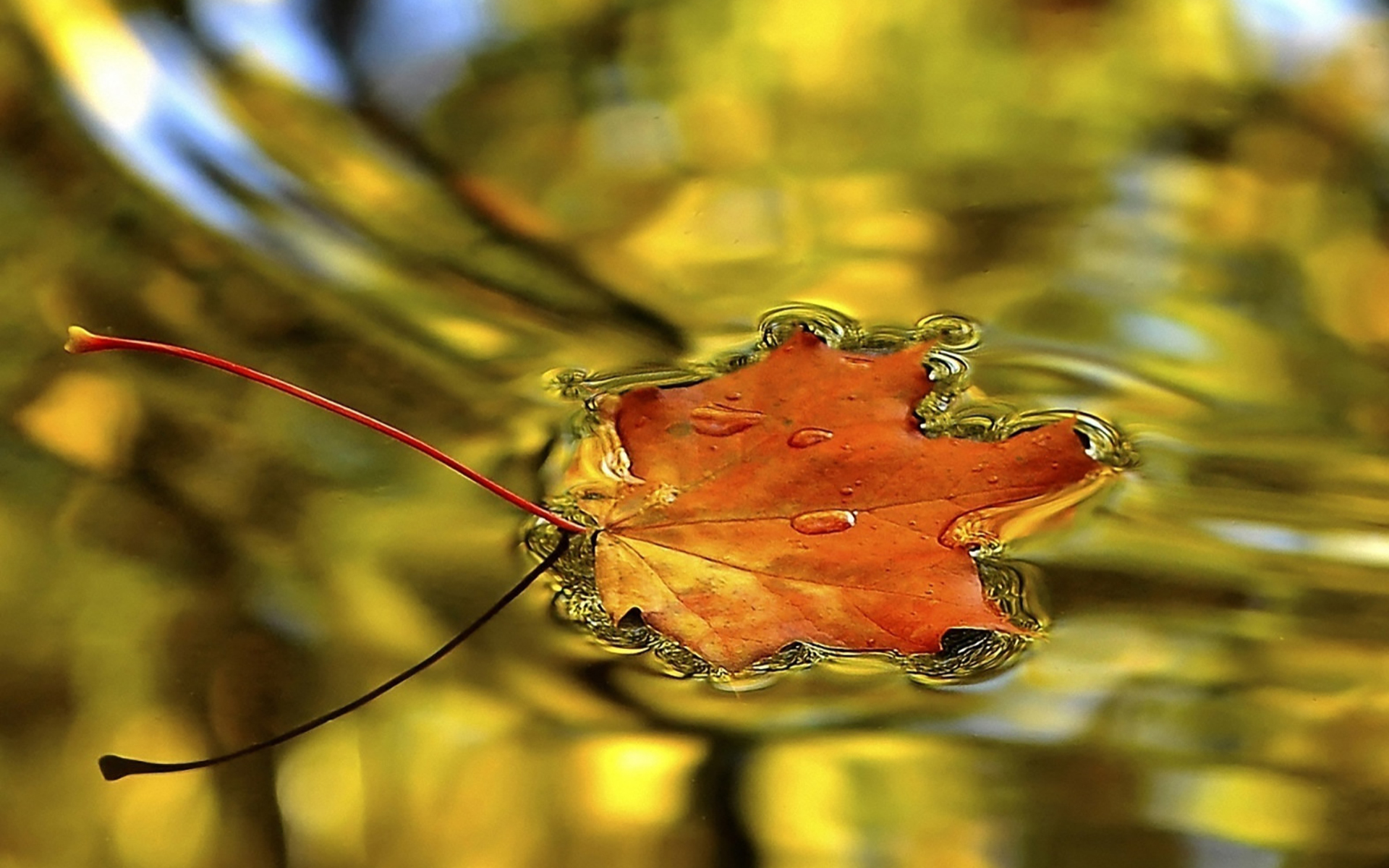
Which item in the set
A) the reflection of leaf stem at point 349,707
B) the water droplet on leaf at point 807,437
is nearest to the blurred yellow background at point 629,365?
the reflection of leaf stem at point 349,707

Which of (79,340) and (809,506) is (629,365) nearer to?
(809,506)

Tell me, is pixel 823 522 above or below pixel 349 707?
above

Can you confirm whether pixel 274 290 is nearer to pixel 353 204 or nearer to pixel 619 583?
pixel 353 204

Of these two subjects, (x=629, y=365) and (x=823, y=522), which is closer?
(x=823, y=522)

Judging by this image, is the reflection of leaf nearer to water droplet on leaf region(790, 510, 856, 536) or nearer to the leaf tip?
water droplet on leaf region(790, 510, 856, 536)

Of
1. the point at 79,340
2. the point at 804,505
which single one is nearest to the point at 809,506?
the point at 804,505

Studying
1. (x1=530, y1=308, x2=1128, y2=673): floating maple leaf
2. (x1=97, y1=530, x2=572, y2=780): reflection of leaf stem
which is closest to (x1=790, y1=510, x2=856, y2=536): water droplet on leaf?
(x1=530, y1=308, x2=1128, y2=673): floating maple leaf

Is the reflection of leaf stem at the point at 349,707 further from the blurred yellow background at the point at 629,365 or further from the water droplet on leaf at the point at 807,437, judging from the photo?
the water droplet on leaf at the point at 807,437
